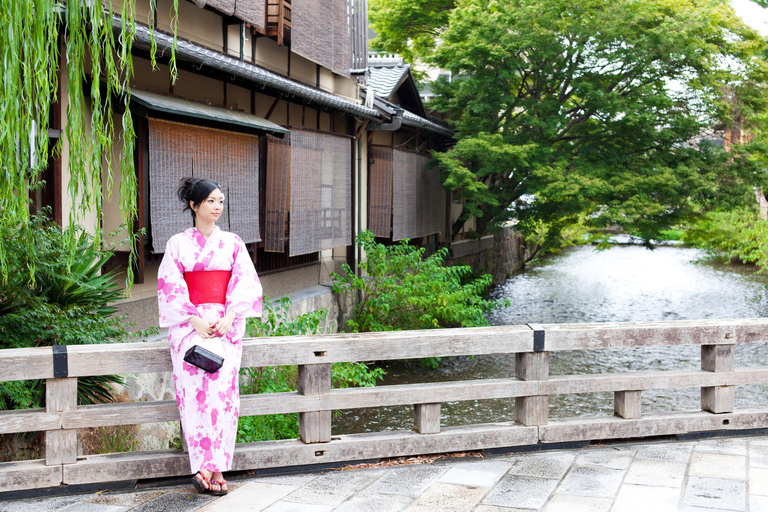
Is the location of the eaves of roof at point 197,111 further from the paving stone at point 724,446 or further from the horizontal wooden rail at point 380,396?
the paving stone at point 724,446

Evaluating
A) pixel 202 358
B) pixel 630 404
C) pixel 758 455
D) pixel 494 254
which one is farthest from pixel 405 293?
pixel 494 254

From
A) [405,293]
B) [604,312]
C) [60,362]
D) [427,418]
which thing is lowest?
[604,312]

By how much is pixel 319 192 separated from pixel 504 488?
24.0ft

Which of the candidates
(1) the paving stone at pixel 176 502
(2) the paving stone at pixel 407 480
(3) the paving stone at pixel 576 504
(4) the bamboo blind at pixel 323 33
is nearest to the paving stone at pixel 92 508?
(1) the paving stone at pixel 176 502

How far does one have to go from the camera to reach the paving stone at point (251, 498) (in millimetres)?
3887

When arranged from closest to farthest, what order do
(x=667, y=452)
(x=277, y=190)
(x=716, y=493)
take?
1. (x=716, y=493)
2. (x=667, y=452)
3. (x=277, y=190)

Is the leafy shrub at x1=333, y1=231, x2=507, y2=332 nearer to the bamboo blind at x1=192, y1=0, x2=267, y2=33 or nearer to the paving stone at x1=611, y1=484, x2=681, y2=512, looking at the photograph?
the bamboo blind at x1=192, y1=0, x2=267, y2=33

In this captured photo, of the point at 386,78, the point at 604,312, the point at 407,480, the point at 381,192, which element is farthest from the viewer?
the point at 604,312

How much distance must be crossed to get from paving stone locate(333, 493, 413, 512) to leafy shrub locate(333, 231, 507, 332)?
273 inches

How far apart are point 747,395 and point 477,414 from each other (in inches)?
178

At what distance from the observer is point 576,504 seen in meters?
3.98

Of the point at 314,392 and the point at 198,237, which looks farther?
the point at 314,392

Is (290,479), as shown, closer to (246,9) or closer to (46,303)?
(46,303)

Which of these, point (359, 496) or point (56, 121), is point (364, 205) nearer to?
point (56, 121)
